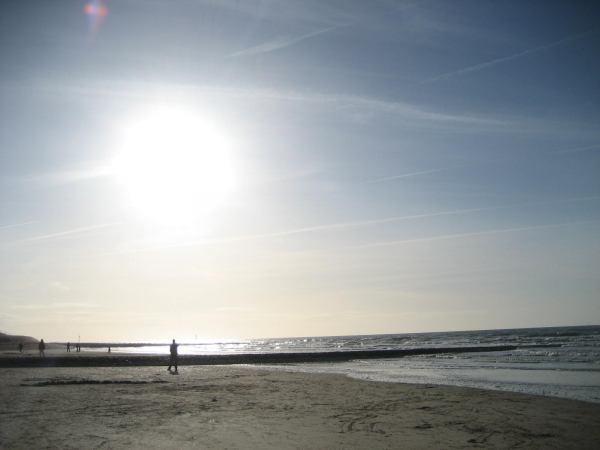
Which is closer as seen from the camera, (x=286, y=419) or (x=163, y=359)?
(x=286, y=419)

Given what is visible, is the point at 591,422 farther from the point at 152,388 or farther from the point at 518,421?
the point at 152,388

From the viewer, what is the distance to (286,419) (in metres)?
11.7

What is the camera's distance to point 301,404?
14383 mm

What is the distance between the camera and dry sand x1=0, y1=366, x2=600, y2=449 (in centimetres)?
920

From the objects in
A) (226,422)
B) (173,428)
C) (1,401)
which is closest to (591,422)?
(226,422)

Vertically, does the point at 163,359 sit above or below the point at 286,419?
below

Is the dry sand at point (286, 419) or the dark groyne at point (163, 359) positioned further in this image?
the dark groyne at point (163, 359)

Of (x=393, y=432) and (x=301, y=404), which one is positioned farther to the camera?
(x=301, y=404)

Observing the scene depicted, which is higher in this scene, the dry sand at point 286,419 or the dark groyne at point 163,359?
the dry sand at point 286,419

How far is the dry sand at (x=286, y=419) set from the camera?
9195 millimetres

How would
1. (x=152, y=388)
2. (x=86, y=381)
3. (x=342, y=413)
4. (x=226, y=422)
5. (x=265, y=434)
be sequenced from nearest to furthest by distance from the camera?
(x=265, y=434) < (x=226, y=422) < (x=342, y=413) < (x=152, y=388) < (x=86, y=381)

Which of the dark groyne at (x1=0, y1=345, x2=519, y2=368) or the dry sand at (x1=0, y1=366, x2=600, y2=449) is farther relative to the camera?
the dark groyne at (x1=0, y1=345, x2=519, y2=368)

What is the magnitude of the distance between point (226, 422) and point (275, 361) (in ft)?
134

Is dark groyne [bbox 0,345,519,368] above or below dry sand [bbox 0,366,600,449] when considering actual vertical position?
below
